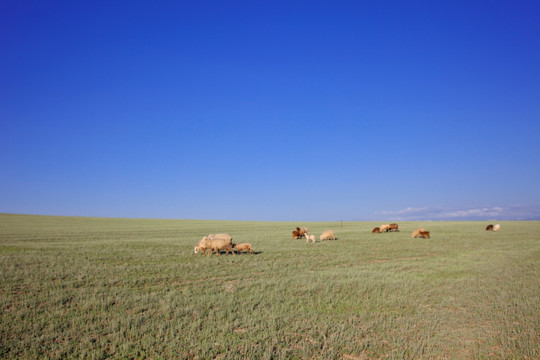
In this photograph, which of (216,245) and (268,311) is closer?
(268,311)

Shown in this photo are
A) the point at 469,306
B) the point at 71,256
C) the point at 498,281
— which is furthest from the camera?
the point at 71,256

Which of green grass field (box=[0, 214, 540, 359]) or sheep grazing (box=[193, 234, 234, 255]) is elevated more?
sheep grazing (box=[193, 234, 234, 255])

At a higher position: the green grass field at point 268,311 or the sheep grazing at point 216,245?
the sheep grazing at point 216,245

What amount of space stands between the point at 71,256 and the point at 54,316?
40.4ft

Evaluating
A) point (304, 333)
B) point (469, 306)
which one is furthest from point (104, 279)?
point (469, 306)

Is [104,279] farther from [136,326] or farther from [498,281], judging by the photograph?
[498,281]

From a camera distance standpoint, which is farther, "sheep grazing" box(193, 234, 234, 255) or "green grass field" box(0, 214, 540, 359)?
"sheep grazing" box(193, 234, 234, 255)

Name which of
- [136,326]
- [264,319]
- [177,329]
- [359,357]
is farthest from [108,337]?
[359,357]

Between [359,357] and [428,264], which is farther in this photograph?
[428,264]

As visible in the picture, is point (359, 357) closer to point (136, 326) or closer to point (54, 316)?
point (136, 326)

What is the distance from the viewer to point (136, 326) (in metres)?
7.80

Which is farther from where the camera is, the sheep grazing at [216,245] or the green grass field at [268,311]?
the sheep grazing at [216,245]

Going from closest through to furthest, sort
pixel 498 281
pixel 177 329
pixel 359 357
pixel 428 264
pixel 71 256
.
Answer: pixel 359 357 < pixel 177 329 < pixel 498 281 < pixel 428 264 < pixel 71 256

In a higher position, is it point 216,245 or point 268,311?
point 216,245
